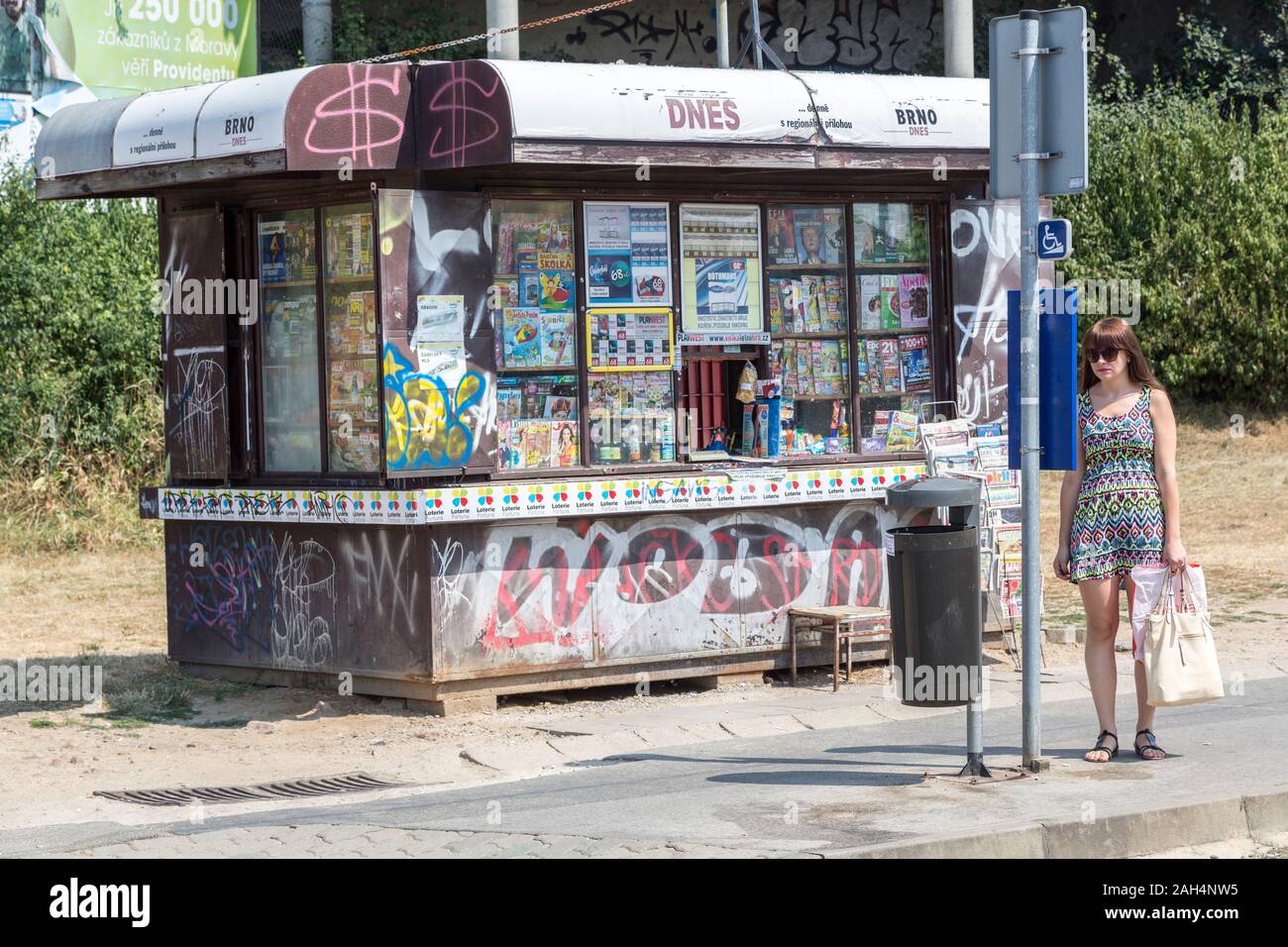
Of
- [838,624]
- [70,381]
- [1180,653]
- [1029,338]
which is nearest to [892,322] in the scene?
[838,624]

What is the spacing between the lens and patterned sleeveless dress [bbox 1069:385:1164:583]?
8031 mm

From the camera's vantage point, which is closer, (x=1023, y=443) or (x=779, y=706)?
(x=1023, y=443)

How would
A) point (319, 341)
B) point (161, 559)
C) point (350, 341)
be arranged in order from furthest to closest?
point (161, 559) < point (319, 341) < point (350, 341)

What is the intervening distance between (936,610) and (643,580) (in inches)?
121

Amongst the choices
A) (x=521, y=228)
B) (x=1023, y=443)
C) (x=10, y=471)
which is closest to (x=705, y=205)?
(x=521, y=228)

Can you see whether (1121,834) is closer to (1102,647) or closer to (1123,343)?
(1102,647)

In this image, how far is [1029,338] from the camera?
25.2ft

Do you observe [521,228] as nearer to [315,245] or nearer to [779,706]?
[315,245]

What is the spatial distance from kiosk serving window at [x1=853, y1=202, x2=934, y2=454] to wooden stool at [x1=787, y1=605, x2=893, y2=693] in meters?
1.23

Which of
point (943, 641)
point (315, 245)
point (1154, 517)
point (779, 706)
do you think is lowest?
point (779, 706)

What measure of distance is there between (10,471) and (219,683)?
320 inches

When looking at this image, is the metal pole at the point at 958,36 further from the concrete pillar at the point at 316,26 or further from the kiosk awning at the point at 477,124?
the kiosk awning at the point at 477,124

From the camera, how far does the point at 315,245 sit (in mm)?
10602
